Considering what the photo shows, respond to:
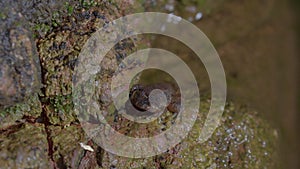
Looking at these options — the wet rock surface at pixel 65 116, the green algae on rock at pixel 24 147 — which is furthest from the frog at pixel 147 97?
the green algae on rock at pixel 24 147

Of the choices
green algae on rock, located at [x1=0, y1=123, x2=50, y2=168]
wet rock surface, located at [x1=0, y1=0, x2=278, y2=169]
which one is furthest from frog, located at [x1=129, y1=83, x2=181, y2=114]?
green algae on rock, located at [x1=0, y1=123, x2=50, y2=168]

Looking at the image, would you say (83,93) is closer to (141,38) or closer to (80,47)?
(80,47)

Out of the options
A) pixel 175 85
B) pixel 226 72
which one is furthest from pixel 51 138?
pixel 226 72

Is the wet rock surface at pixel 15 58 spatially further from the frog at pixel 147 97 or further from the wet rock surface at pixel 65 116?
the frog at pixel 147 97

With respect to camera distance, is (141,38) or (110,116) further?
(141,38)

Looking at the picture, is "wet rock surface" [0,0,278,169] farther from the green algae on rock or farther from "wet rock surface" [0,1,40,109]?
"wet rock surface" [0,1,40,109]

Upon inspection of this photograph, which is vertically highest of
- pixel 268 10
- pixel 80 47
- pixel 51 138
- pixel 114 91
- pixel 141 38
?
pixel 268 10

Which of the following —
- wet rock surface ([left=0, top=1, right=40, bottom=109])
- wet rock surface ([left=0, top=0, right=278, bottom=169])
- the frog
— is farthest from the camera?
the frog

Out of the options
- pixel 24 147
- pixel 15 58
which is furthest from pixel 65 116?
pixel 15 58
